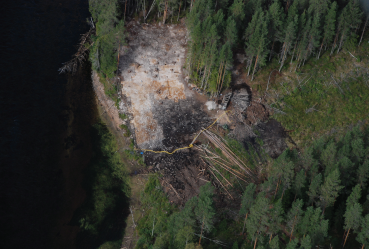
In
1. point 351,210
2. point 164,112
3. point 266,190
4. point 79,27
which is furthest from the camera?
point 79,27

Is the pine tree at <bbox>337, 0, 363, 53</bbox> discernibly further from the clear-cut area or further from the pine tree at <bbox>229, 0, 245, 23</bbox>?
the clear-cut area

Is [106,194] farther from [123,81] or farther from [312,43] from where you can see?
[312,43]

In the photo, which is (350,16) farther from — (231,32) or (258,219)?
(258,219)

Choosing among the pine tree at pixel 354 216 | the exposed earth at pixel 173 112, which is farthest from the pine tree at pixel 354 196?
the exposed earth at pixel 173 112

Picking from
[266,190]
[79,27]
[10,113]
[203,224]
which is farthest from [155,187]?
[79,27]

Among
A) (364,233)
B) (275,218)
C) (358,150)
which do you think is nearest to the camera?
(364,233)

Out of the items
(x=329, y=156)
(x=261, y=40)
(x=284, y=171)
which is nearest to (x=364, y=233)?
(x=329, y=156)

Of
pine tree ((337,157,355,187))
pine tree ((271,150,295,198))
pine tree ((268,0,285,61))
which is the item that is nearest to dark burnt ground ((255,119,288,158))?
pine tree ((271,150,295,198))
